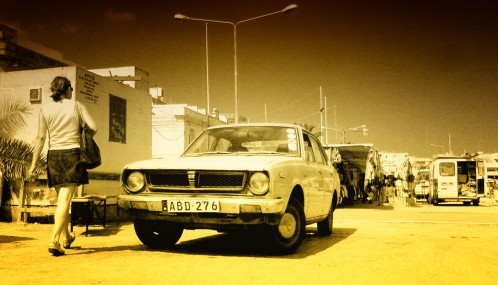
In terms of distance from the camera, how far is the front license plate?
5531mm

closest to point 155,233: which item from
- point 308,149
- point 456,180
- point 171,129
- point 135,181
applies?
point 135,181

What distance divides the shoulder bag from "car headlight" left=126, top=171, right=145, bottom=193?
0.42 metres

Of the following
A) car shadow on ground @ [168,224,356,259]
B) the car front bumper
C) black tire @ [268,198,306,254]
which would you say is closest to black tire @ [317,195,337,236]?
car shadow on ground @ [168,224,356,259]

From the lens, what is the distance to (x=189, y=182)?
582cm

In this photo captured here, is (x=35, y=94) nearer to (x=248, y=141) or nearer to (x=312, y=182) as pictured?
(x=248, y=141)

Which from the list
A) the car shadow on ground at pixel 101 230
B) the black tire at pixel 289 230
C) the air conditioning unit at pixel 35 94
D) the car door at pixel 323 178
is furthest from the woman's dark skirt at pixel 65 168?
the air conditioning unit at pixel 35 94

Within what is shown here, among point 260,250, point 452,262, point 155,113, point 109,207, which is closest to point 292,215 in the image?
point 260,250

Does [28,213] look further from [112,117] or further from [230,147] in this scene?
[230,147]

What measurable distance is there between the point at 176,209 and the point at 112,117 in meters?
7.19

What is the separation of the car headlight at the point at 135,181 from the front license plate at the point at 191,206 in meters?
0.53

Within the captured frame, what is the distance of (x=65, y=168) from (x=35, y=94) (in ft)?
20.3

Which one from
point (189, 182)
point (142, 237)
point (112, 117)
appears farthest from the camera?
point (112, 117)

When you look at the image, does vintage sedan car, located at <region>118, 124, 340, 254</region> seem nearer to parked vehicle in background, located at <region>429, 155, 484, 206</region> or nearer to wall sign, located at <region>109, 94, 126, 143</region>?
wall sign, located at <region>109, 94, 126, 143</region>

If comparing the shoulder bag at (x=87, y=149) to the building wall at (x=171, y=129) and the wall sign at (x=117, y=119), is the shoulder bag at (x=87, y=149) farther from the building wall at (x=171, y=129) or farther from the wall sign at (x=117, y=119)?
the building wall at (x=171, y=129)
